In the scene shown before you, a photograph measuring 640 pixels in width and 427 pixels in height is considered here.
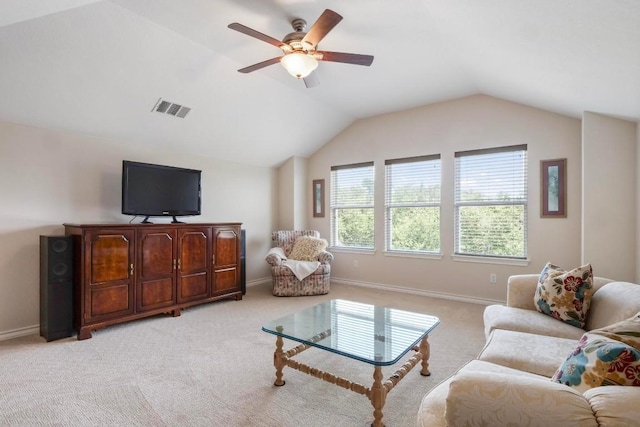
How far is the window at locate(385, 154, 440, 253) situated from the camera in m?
4.77

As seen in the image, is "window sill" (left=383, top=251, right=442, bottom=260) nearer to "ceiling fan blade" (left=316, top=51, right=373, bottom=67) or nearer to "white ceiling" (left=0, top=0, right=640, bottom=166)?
"white ceiling" (left=0, top=0, right=640, bottom=166)

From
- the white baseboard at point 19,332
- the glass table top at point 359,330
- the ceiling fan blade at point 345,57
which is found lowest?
the white baseboard at point 19,332

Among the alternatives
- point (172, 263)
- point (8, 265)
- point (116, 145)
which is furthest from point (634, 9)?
point (8, 265)

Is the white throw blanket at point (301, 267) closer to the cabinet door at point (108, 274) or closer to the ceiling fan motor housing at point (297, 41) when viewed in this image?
the cabinet door at point (108, 274)

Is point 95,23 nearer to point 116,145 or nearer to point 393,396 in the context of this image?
point 116,145

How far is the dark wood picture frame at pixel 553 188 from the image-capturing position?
3818 mm

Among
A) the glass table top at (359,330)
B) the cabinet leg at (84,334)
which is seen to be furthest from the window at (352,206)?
the cabinet leg at (84,334)

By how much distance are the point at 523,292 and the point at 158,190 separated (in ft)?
13.0

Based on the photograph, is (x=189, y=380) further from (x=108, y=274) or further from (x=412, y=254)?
(x=412, y=254)

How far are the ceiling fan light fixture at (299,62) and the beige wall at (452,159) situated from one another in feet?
8.84

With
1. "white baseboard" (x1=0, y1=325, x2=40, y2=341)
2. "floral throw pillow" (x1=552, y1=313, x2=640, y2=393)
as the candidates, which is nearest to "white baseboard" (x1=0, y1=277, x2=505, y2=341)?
"white baseboard" (x1=0, y1=325, x2=40, y2=341)

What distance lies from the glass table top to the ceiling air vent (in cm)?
273

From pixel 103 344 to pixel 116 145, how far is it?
2.27 m

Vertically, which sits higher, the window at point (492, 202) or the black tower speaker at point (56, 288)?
the window at point (492, 202)
